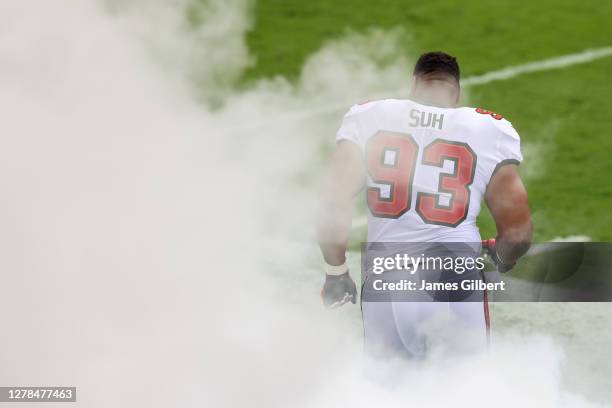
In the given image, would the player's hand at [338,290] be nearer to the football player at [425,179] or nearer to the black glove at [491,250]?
the football player at [425,179]

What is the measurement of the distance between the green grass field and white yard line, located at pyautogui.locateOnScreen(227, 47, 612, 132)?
0.09m

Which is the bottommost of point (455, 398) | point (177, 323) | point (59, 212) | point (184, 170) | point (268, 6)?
point (455, 398)

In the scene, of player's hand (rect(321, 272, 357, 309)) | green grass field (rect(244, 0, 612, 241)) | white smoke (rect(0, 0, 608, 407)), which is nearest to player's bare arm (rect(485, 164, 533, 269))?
white smoke (rect(0, 0, 608, 407))

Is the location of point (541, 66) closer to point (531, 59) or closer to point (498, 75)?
point (531, 59)

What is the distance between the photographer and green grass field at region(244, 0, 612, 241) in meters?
7.26

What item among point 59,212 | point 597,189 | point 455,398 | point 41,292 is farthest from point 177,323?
point 597,189

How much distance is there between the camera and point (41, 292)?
5.76 meters

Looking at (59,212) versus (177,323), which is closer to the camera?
(177,323)

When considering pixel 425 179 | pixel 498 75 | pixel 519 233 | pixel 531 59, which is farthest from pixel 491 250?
pixel 531 59

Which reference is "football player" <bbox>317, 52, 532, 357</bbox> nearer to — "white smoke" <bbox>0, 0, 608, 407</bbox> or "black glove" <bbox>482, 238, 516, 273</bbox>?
"black glove" <bbox>482, 238, 516, 273</bbox>

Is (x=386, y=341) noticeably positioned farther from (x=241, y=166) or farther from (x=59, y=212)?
(x=241, y=166)

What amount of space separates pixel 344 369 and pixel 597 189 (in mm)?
3166

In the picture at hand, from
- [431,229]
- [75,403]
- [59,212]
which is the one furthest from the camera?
[59,212]

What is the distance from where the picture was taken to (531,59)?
9.28m
